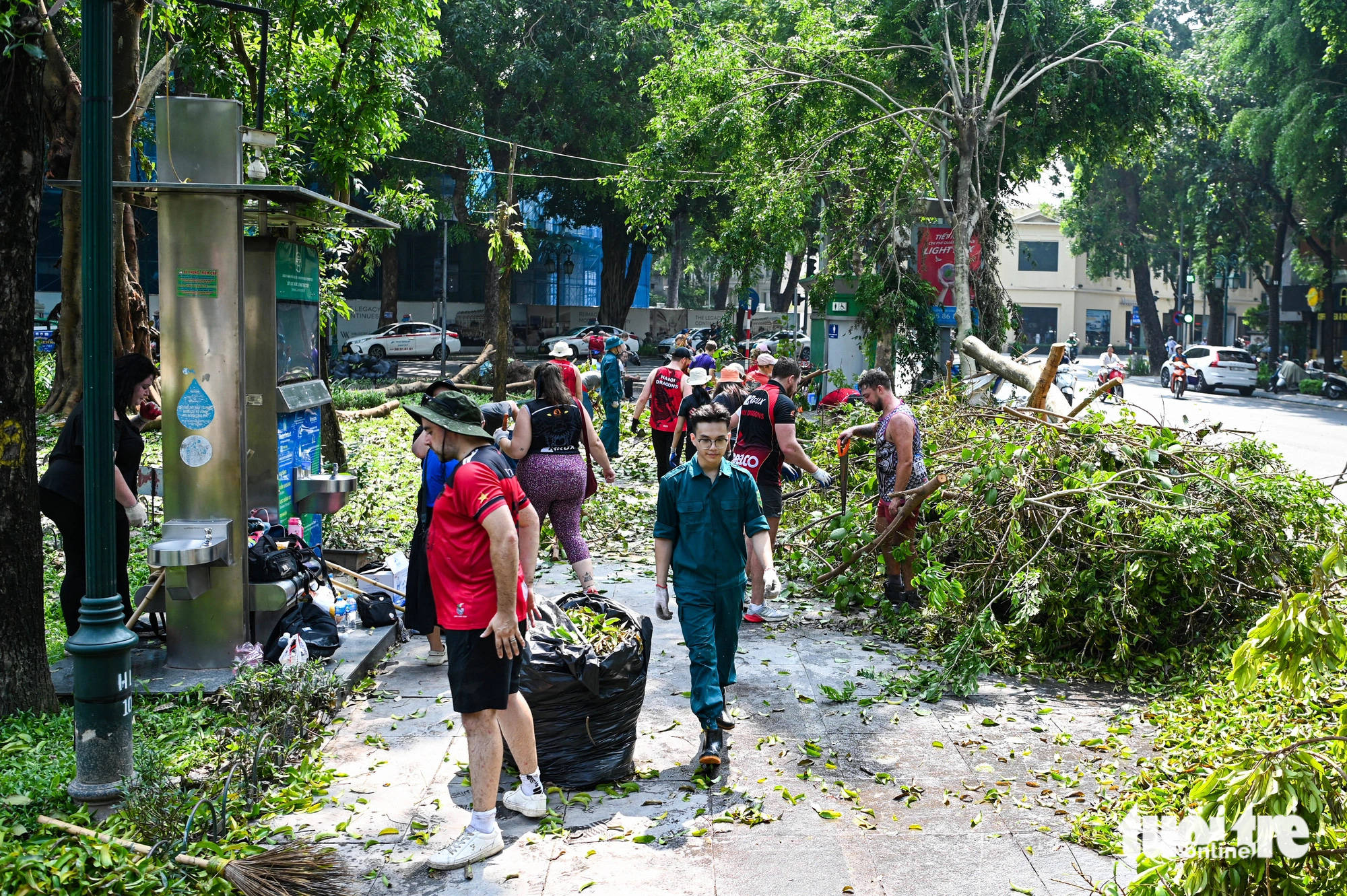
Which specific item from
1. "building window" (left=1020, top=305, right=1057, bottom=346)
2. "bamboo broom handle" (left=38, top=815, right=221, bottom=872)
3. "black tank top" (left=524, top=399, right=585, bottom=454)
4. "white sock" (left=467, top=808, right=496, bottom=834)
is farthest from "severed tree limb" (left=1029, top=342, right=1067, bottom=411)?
"building window" (left=1020, top=305, right=1057, bottom=346)

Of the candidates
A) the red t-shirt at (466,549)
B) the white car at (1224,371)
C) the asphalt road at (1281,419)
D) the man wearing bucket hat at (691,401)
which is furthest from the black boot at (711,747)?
the white car at (1224,371)

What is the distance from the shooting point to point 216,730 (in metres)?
5.47

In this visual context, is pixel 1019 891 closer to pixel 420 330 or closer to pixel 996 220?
pixel 996 220

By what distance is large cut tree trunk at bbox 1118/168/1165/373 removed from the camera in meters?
50.3

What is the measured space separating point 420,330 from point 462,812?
127ft

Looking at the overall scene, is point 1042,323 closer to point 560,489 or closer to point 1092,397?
point 1092,397

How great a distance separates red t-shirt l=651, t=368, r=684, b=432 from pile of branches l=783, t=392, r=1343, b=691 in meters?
4.95

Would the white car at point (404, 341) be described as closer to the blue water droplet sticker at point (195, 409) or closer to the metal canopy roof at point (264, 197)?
the metal canopy roof at point (264, 197)

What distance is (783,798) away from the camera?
5.12 meters

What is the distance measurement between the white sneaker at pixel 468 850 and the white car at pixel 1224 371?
37183 millimetres

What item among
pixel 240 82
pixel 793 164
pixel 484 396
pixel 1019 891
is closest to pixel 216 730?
pixel 1019 891

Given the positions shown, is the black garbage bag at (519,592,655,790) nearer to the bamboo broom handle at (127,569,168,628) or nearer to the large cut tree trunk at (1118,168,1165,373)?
the bamboo broom handle at (127,569,168,628)

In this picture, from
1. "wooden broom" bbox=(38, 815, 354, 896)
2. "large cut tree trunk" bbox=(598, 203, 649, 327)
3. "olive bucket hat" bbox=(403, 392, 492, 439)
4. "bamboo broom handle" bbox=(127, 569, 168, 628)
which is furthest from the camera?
"large cut tree trunk" bbox=(598, 203, 649, 327)

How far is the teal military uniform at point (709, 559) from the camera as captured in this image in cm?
544
